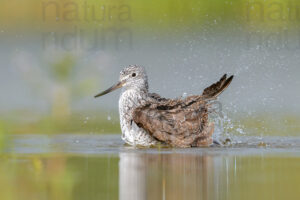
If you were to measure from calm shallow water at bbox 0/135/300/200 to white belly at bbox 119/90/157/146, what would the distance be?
179 mm

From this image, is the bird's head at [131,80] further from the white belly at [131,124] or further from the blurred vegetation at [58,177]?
the blurred vegetation at [58,177]

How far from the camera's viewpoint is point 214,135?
1235 cm

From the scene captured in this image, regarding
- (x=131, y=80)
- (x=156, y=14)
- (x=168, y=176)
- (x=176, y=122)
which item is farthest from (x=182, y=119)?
(x=156, y=14)

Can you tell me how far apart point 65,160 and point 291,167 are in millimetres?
2530

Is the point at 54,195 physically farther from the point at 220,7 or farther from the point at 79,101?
the point at 220,7

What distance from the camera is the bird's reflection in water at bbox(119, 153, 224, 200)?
Result: 8.20 meters

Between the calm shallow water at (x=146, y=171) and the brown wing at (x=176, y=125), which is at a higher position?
the brown wing at (x=176, y=125)

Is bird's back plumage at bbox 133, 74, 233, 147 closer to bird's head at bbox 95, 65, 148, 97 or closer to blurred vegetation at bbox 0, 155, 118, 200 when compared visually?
bird's head at bbox 95, 65, 148, 97

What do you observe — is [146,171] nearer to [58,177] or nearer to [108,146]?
[58,177]

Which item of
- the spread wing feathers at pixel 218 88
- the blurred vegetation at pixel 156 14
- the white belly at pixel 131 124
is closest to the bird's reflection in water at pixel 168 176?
the white belly at pixel 131 124

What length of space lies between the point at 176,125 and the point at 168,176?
303 centimetres

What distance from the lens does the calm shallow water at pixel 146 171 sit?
8270 millimetres

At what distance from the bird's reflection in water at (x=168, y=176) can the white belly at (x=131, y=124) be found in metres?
1.23

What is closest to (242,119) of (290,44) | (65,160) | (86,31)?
(290,44)
